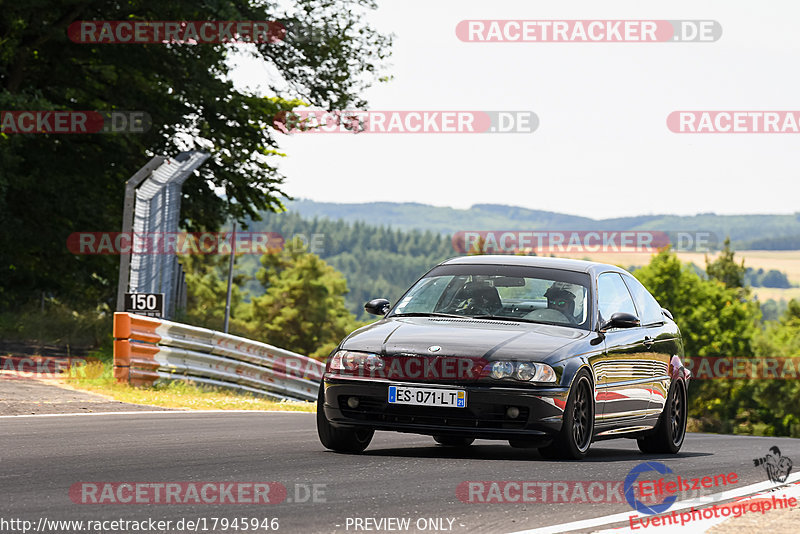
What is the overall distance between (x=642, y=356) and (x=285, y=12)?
21.3 m

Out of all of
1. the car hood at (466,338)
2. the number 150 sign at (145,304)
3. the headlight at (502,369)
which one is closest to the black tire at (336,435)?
the car hood at (466,338)

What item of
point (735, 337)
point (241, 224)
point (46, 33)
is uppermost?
point (46, 33)

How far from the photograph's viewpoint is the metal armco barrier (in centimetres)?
1541

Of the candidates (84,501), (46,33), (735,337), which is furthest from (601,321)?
(735,337)

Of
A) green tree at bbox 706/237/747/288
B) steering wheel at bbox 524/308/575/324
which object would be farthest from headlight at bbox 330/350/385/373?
green tree at bbox 706/237/747/288

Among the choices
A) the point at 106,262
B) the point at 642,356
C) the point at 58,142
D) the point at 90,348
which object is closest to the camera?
the point at 642,356

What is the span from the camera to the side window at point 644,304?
10797mm

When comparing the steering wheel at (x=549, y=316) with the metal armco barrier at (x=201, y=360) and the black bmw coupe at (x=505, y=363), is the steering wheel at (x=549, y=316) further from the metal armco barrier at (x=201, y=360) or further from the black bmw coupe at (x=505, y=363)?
the metal armco barrier at (x=201, y=360)

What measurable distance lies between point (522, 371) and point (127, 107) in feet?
71.7

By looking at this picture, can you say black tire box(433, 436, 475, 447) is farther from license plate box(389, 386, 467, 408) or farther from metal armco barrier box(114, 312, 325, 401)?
metal armco barrier box(114, 312, 325, 401)

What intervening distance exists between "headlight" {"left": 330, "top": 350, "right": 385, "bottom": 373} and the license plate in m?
0.21

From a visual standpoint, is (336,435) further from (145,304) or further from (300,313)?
(300,313)

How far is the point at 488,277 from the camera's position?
9883 millimetres

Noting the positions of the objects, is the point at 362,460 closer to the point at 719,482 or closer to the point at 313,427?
the point at 719,482
